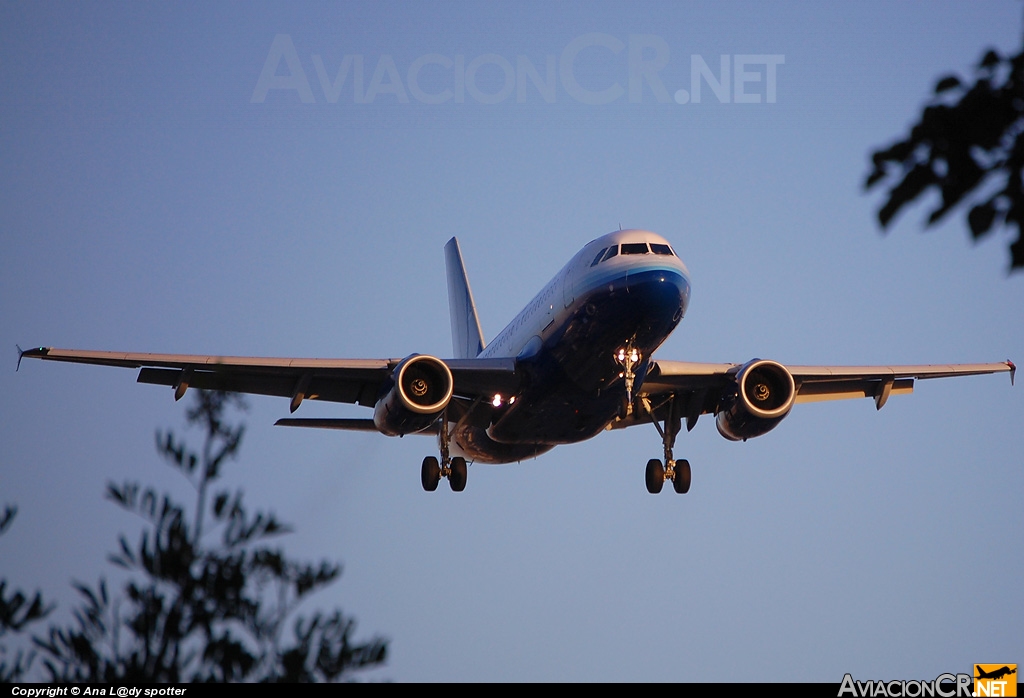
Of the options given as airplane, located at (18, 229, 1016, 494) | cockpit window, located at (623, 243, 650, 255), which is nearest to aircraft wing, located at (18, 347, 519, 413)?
airplane, located at (18, 229, 1016, 494)

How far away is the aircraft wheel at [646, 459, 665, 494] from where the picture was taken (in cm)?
3378

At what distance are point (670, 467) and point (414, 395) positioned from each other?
9074mm

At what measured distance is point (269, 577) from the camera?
1265cm

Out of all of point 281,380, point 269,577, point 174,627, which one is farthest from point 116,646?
point 281,380

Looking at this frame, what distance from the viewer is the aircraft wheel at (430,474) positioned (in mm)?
33906

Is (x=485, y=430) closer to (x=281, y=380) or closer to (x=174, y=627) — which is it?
(x=281, y=380)

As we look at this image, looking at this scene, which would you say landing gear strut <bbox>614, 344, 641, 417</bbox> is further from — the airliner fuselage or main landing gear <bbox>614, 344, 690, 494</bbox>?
main landing gear <bbox>614, 344, 690, 494</bbox>

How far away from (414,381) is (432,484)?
5.47 meters

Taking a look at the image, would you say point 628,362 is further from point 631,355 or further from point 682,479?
point 682,479

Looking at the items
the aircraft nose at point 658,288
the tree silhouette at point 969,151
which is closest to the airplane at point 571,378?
the aircraft nose at point 658,288

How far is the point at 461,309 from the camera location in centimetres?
5228

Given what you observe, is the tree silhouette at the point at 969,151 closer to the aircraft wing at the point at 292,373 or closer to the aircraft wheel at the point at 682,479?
the aircraft wing at the point at 292,373

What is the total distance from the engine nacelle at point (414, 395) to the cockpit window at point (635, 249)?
232 inches

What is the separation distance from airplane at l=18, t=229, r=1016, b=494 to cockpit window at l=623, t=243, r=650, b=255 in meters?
0.04
